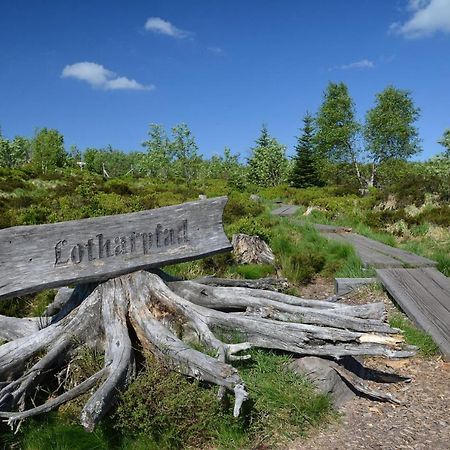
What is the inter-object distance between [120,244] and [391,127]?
3875 centimetres

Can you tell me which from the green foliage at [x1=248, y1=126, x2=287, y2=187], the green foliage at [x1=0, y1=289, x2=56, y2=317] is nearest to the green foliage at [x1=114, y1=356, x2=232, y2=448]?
the green foliage at [x1=0, y1=289, x2=56, y2=317]

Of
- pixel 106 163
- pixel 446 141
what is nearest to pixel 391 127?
pixel 446 141

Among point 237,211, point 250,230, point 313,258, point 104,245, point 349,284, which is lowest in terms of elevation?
point 349,284

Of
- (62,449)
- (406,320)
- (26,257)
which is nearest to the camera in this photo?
(62,449)

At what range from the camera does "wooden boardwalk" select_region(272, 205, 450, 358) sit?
214 inches

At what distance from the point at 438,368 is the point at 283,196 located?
25.0m

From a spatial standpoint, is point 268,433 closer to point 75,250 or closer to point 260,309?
point 260,309

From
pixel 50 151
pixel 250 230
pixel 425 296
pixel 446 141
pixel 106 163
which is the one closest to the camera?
pixel 425 296

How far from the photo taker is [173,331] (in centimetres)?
446

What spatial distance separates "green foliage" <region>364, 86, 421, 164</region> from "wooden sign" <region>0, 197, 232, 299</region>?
37.6 meters

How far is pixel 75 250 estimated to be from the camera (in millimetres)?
4176

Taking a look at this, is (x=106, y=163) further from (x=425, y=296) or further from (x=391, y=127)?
(x=425, y=296)

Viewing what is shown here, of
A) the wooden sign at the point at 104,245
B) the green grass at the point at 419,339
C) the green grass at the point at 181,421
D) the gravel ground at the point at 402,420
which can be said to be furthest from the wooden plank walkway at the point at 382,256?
the green grass at the point at 181,421

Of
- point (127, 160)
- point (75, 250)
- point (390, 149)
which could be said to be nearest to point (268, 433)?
point (75, 250)
